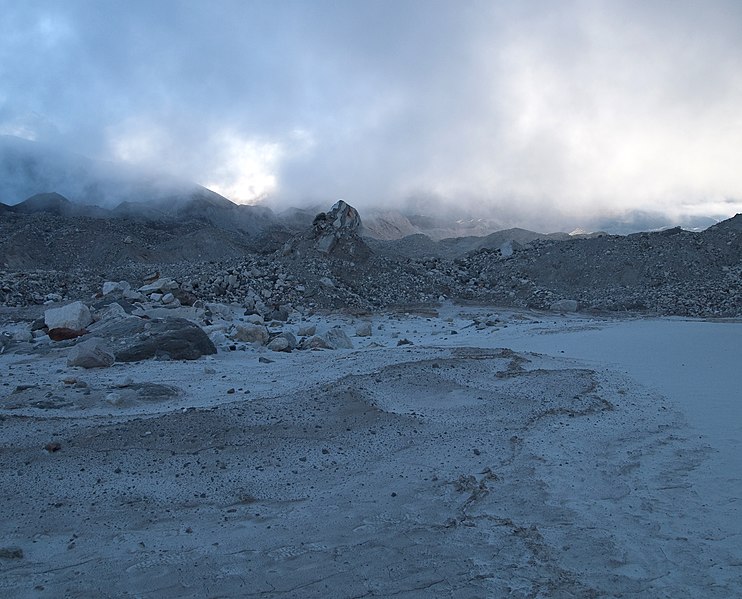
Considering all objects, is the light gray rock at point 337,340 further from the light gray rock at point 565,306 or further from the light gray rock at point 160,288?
the light gray rock at point 565,306

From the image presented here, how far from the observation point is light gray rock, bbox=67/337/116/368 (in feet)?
25.4

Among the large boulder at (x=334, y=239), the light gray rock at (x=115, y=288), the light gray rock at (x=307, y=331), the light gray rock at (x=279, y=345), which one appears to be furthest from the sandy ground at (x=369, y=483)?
the large boulder at (x=334, y=239)

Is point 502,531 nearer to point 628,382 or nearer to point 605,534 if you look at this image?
point 605,534

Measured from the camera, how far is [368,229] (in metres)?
51.0

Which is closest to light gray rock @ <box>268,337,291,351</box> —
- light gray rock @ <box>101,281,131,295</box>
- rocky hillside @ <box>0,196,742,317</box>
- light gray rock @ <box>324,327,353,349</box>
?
light gray rock @ <box>324,327,353,349</box>

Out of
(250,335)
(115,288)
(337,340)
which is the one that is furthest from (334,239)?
(250,335)

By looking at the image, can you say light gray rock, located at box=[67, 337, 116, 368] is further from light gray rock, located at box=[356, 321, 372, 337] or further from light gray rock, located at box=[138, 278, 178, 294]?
light gray rock, located at box=[138, 278, 178, 294]

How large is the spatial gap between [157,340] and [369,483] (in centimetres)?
520

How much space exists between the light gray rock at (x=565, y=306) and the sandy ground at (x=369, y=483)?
8769 millimetres

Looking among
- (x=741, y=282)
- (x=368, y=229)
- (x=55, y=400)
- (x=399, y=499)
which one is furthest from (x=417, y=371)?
(x=368, y=229)

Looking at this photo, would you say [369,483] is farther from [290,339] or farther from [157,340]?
[290,339]

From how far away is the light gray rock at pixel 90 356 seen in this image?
25.4ft

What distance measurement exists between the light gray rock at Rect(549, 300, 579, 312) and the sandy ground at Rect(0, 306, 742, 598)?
877 cm

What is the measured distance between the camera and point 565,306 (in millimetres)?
16609
